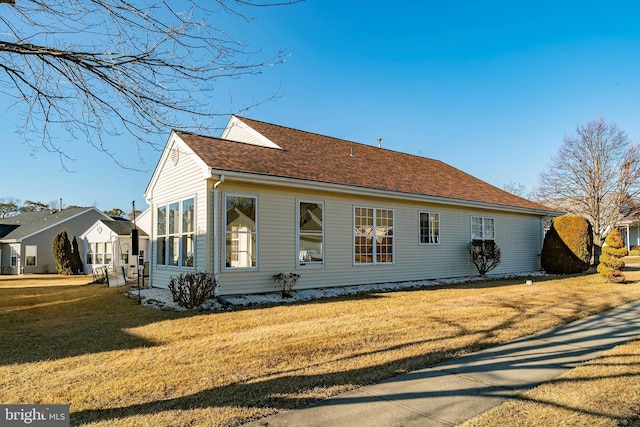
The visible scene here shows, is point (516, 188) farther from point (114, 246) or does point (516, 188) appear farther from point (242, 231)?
point (242, 231)

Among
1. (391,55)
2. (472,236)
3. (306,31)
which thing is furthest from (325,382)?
(472,236)

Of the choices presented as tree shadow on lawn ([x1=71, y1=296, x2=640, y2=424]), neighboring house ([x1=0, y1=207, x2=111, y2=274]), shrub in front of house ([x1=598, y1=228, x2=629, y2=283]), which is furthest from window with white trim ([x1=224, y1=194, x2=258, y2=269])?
neighboring house ([x1=0, y1=207, x2=111, y2=274])

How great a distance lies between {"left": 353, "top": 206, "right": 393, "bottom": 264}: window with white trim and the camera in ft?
41.1

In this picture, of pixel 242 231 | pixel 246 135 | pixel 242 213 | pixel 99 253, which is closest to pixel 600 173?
pixel 246 135

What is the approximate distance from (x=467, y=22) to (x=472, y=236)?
821cm

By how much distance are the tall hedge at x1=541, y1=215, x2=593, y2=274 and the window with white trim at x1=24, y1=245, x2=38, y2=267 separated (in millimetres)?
33521

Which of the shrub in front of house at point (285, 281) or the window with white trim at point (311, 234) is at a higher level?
the window with white trim at point (311, 234)

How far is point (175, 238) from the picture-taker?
11445 mm

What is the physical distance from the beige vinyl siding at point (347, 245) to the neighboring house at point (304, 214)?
0.03 m

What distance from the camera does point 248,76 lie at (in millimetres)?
4547

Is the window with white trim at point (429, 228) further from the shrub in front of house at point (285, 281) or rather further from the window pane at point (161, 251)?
the window pane at point (161, 251)

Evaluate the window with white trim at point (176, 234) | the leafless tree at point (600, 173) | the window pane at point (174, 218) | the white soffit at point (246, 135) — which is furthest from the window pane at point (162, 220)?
the leafless tree at point (600, 173)

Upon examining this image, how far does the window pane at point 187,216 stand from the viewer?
10609 mm

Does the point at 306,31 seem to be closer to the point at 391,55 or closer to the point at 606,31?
the point at 391,55
